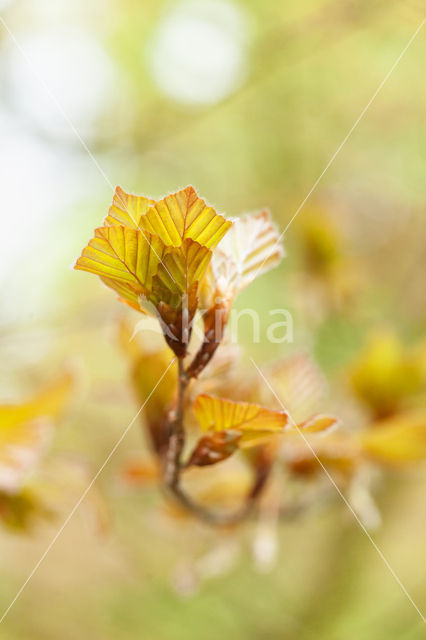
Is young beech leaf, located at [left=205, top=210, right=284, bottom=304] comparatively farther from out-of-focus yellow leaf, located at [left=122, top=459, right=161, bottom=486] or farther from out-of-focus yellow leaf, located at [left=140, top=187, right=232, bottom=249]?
out-of-focus yellow leaf, located at [left=122, top=459, right=161, bottom=486]

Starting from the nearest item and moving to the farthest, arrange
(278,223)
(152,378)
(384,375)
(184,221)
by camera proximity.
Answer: (184,221), (152,378), (384,375), (278,223)

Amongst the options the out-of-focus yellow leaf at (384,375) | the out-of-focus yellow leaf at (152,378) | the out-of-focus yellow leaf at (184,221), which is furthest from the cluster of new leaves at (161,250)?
the out-of-focus yellow leaf at (384,375)

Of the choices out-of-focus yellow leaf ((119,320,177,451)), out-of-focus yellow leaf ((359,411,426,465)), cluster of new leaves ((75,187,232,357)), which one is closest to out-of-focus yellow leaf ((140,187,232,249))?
cluster of new leaves ((75,187,232,357))

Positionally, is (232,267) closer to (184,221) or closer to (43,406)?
(184,221)

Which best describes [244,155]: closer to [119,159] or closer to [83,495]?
[119,159]

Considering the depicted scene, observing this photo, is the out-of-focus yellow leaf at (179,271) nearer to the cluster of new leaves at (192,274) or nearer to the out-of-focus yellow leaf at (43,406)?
the cluster of new leaves at (192,274)

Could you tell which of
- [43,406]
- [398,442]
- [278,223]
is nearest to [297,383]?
[398,442]

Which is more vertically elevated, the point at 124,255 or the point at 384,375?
the point at 124,255
